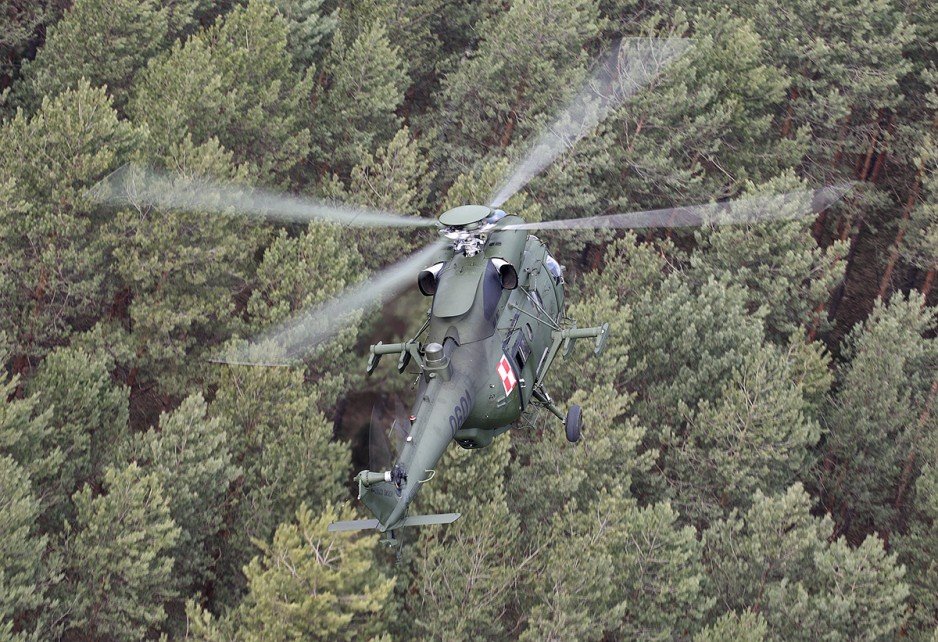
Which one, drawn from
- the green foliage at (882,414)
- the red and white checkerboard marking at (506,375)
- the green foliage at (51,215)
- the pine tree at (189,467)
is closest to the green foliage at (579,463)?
the pine tree at (189,467)

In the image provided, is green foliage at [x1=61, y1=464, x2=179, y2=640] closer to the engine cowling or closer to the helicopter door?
the engine cowling

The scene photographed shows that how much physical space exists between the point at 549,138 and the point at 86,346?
1860cm

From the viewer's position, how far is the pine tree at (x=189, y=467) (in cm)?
2875

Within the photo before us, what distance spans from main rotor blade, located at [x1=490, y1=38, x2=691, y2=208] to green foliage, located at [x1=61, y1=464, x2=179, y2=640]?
769 inches

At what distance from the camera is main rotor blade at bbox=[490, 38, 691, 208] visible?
3991cm

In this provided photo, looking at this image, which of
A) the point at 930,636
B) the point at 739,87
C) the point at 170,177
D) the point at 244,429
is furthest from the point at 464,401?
the point at 739,87

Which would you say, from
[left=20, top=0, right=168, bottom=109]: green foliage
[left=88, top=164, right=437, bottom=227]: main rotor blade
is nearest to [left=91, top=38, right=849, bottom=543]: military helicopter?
[left=88, top=164, right=437, bottom=227]: main rotor blade

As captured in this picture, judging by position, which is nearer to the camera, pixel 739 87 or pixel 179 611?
pixel 179 611

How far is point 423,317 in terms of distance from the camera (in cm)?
2817

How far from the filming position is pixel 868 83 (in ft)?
143

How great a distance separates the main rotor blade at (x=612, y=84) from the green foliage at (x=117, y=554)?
1952 centimetres

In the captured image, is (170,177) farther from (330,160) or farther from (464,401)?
(464,401)

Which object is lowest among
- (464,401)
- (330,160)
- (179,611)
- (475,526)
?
(179,611)

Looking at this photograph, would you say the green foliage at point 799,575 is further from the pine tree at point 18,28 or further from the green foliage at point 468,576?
the pine tree at point 18,28
